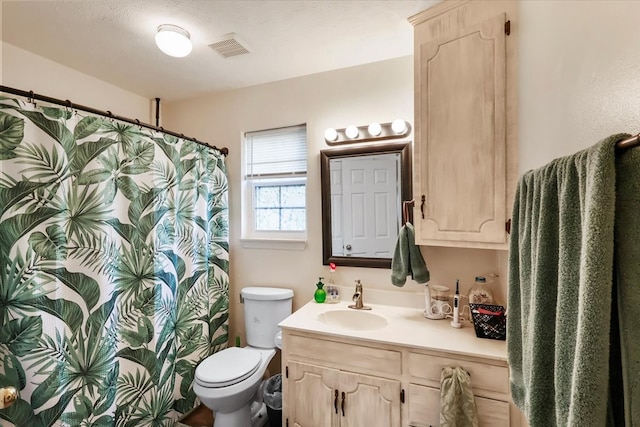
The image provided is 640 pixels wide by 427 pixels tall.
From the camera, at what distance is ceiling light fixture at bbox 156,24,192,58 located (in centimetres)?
155

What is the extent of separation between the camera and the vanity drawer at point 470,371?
1.24 m

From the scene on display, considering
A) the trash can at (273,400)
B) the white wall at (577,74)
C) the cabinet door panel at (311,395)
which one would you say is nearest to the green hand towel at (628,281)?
the white wall at (577,74)

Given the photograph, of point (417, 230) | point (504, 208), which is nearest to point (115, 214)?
point (417, 230)

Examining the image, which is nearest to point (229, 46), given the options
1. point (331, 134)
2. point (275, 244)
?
point (331, 134)

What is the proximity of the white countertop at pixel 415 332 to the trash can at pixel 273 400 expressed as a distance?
1.92 feet

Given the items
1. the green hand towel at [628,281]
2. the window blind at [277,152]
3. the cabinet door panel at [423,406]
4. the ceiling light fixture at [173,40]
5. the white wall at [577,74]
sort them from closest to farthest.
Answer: the green hand towel at [628,281] → the white wall at [577,74] → the cabinet door panel at [423,406] → the ceiling light fixture at [173,40] → the window blind at [277,152]

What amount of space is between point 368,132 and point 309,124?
46cm

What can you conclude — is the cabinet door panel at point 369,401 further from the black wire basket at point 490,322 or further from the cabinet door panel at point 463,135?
the cabinet door panel at point 463,135

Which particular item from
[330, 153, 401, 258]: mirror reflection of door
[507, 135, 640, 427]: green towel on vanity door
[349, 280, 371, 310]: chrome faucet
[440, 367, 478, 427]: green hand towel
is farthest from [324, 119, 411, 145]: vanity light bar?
[440, 367, 478, 427]: green hand towel

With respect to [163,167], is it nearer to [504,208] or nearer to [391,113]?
[391,113]

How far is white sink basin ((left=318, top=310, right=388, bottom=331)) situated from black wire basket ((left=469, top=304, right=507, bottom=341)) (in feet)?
1.86

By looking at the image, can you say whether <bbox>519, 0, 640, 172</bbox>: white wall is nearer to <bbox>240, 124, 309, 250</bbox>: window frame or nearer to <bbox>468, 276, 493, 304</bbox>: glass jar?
<bbox>468, 276, 493, 304</bbox>: glass jar

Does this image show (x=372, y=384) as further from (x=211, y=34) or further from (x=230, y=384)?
(x=211, y=34)

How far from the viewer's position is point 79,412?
1.38 m
